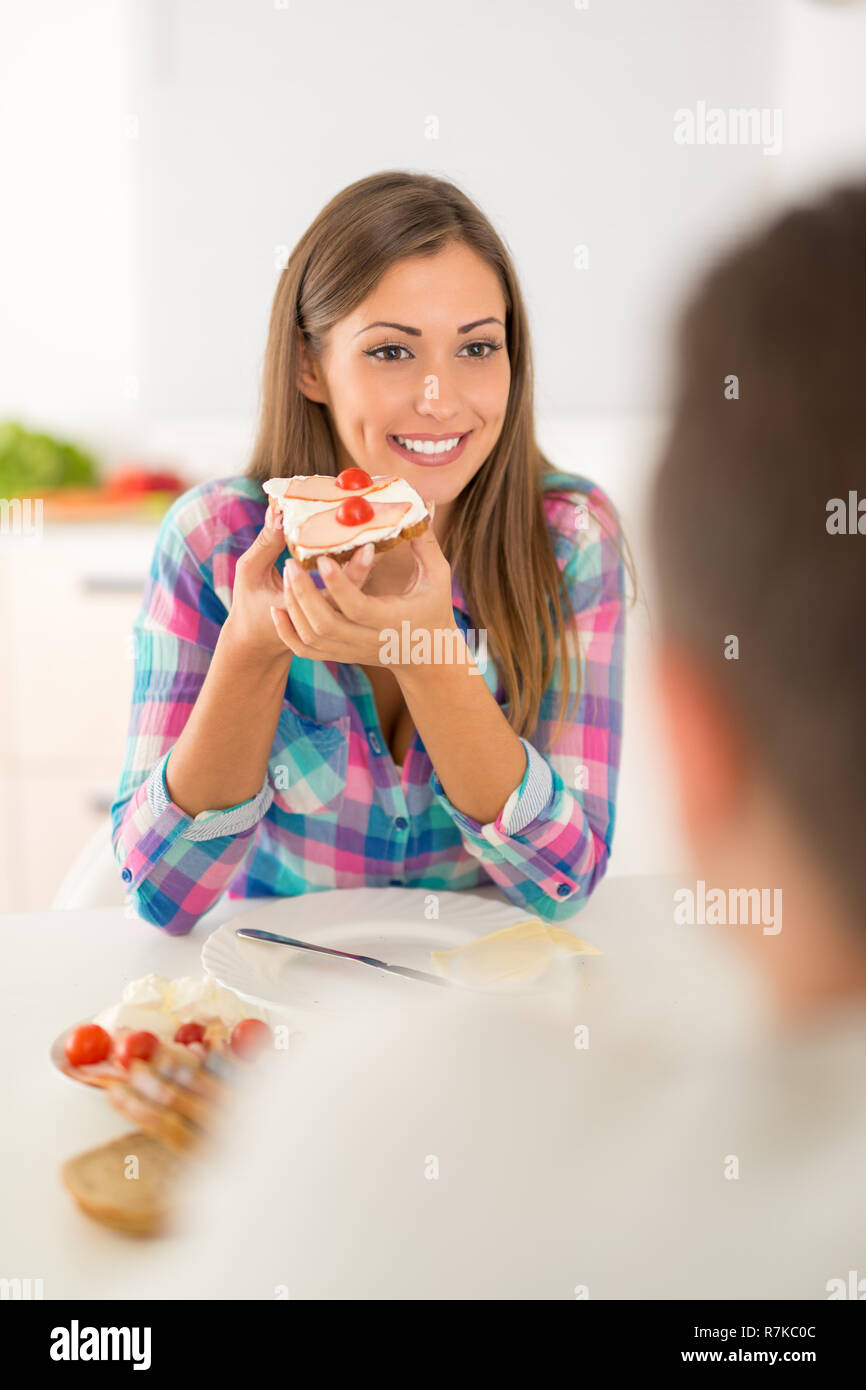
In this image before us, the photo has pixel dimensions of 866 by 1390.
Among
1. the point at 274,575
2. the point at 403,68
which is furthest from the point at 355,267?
the point at 403,68

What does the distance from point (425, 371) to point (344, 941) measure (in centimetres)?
67

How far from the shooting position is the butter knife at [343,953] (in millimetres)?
1088

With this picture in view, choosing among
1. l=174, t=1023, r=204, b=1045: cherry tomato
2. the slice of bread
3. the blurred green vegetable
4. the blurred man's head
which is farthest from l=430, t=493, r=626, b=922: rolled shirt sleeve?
the blurred green vegetable

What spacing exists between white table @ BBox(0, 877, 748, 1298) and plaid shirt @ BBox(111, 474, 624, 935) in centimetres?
8

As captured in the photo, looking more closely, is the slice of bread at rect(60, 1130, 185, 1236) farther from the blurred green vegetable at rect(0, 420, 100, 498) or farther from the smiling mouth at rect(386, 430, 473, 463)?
the blurred green vegetable at rect(0, 420, 100, 498)

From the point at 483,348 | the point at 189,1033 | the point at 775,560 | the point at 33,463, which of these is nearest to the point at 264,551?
the point at 483,348

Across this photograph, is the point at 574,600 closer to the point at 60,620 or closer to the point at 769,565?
the point at 769,565

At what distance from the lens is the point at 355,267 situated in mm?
1359

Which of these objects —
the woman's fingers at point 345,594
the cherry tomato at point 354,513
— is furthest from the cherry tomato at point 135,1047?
the cherry tomato at point 354,513

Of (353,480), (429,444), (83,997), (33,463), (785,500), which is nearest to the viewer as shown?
(785,500)

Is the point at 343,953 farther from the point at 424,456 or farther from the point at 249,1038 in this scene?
the point at 424,456

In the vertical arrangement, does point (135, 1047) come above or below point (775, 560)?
below

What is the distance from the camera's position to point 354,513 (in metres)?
1.24

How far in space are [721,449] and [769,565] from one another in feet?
0.18
